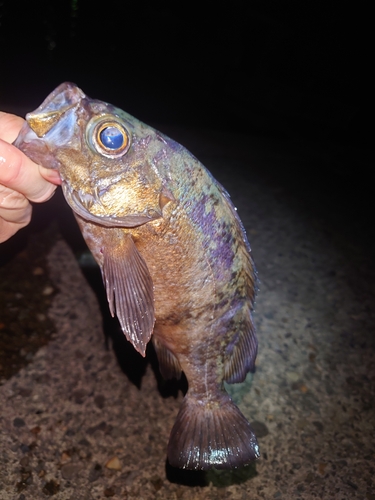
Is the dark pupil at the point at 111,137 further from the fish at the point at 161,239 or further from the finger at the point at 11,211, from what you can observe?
the finger at the point at 11,211

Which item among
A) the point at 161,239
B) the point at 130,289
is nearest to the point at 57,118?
the point at 161,239

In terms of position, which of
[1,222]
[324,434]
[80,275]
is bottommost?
[80,275]

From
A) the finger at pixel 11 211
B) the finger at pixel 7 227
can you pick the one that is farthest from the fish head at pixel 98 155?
the finger at pixel 7 227

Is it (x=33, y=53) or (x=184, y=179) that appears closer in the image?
(x=184, y=179)

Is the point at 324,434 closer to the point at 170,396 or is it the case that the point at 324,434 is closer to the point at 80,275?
the point at 170,396

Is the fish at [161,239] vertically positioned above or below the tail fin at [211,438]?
above

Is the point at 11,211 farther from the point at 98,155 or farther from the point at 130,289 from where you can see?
the point at 130,289

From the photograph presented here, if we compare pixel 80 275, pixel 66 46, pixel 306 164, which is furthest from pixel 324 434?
pixel 66 46
